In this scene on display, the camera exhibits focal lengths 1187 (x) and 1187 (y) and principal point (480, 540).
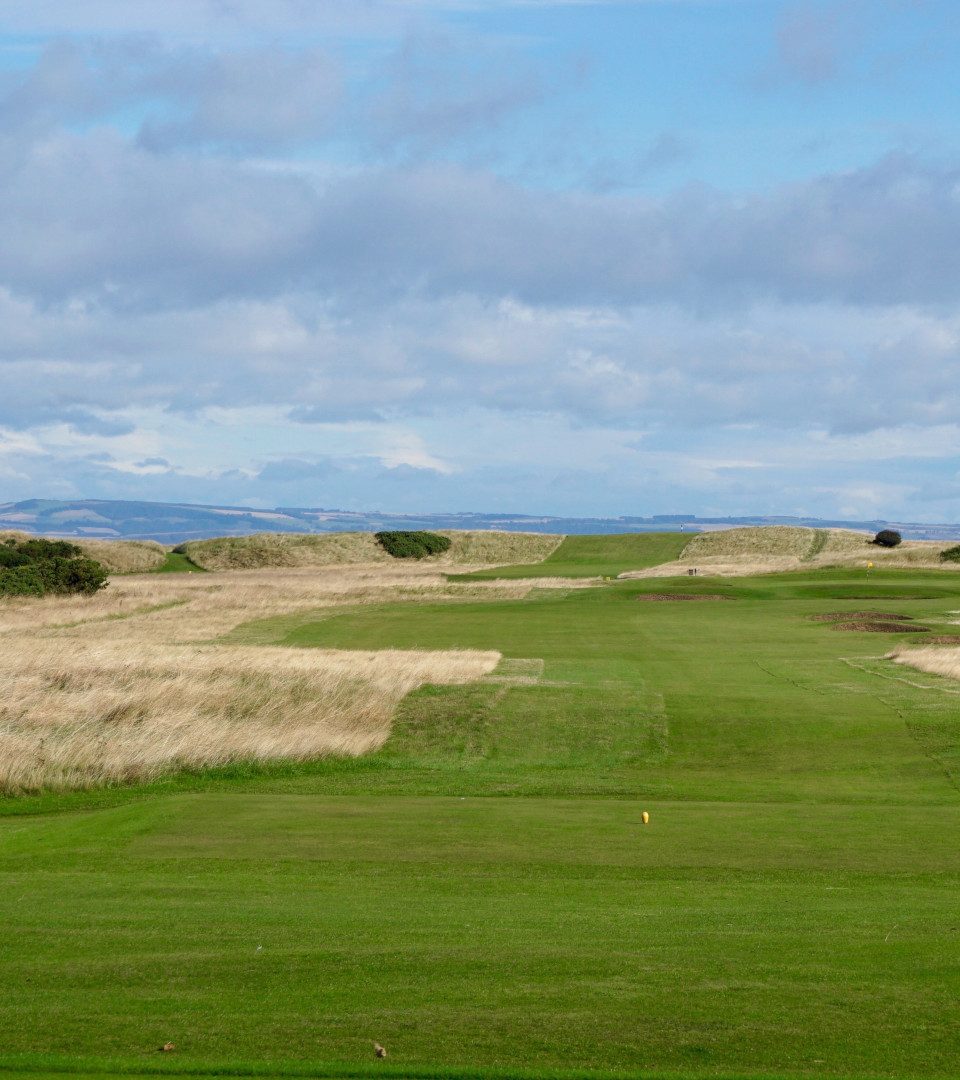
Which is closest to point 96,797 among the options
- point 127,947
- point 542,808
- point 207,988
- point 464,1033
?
point 542,808

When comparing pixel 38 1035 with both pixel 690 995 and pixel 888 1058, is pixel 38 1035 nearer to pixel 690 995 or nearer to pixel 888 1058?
pixel 690 995

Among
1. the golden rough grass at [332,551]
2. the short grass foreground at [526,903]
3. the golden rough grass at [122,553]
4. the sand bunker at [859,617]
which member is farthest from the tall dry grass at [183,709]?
the golden rough grass at [332,551]

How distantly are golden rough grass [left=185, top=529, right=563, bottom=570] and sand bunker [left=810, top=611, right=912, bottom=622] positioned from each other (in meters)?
53.8

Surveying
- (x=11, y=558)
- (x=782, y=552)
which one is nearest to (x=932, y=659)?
(x=11, y=558)

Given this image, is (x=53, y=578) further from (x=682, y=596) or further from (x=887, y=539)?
(x=887, y=539)

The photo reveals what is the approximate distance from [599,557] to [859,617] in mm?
56641

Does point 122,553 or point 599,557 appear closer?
point 122,553

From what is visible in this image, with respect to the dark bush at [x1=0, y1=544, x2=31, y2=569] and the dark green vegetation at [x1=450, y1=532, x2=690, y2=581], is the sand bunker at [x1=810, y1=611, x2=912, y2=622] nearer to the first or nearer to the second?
the dark green vegetation at [x1=450, y1=532, x2=690, y2=581]

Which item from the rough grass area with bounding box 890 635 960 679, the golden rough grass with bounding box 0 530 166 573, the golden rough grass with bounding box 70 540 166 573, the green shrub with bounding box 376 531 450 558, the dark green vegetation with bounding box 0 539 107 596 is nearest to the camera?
the rough grass area with bounding box 890 635 960 679

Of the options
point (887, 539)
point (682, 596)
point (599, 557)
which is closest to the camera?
point (682, 596)

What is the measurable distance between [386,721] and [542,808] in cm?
876

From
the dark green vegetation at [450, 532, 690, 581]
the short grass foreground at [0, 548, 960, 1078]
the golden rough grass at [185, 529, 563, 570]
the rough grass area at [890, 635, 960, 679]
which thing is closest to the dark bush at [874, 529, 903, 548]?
the dark green vegetation at [450, 532, 690, 581]

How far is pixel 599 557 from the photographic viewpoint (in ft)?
343

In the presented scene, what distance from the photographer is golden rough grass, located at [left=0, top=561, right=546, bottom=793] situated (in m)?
20.6
